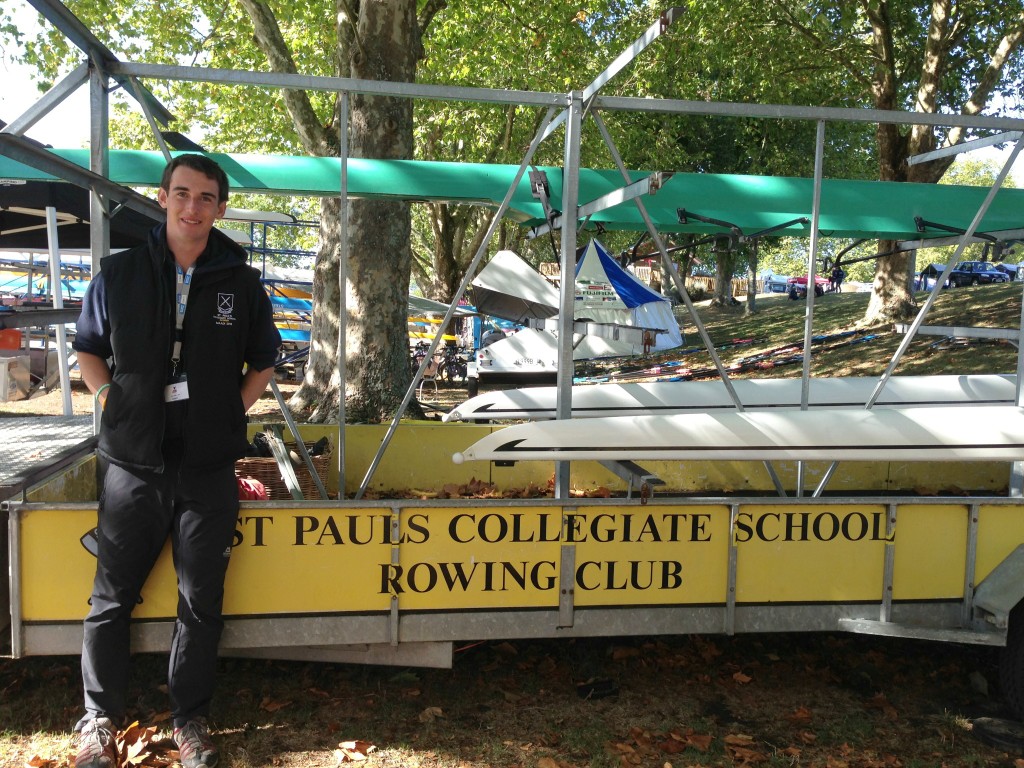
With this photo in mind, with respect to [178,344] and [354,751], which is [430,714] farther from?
[178,344]

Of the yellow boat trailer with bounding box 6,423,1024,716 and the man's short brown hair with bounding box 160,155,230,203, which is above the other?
the man's short brown hair with bounding box 160,155,230,203

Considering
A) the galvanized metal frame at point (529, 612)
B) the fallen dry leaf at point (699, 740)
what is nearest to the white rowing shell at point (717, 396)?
the galvanized metal frame at point (529, 612)

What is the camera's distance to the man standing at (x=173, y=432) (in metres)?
3.03

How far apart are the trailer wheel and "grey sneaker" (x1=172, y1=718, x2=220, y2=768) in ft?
10.7

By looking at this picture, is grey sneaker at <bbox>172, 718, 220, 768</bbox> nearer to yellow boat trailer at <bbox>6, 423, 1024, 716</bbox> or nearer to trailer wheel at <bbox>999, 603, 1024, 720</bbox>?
yellow boat trailer at <bbox>6, 423, 1024, 716</bbox>

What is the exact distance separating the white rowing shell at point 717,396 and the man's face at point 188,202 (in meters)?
2.85

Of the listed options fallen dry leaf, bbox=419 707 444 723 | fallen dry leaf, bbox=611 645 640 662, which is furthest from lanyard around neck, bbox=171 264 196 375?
fallen dry leaf, bbox=611 645 640 662

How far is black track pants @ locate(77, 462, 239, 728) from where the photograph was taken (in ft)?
10.2

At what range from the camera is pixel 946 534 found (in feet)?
12.3

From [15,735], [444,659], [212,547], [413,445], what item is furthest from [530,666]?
[15,735]

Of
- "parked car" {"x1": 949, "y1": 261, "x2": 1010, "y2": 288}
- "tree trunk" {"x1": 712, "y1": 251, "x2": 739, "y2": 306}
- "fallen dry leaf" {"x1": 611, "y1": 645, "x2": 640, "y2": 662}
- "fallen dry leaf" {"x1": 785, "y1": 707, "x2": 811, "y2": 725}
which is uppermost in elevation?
"parked car" {"x1": 949, "y1": 261, "x2": 1010, "y2": 288}

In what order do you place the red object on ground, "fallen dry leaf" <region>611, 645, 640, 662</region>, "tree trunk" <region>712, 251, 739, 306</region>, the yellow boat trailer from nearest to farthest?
the yellow boat trailer → the red object on ground → "fallen dry leaf" <region>611, 645, 640, 662</region> → "tree trunk" <region>712, 251, 739, 306</region>

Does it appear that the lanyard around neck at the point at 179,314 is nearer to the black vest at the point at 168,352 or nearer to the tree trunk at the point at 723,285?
the black vest at the point at 168,352

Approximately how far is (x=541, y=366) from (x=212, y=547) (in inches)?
370
